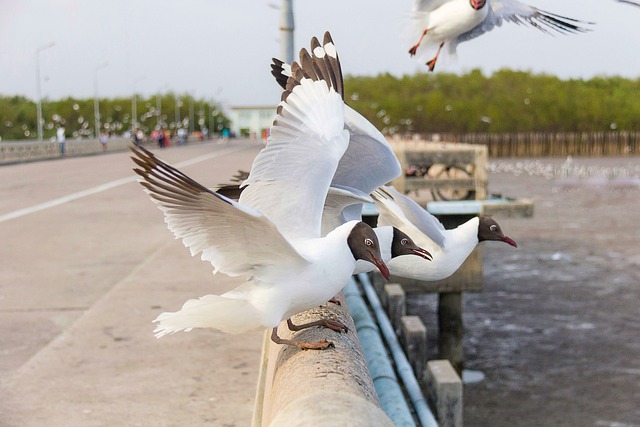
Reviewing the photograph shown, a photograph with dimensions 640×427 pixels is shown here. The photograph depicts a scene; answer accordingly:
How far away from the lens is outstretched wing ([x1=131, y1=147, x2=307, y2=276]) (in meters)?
3.04

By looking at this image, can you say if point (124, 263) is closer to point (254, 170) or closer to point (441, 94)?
point (254, 170)

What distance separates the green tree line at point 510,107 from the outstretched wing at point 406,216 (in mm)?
60108

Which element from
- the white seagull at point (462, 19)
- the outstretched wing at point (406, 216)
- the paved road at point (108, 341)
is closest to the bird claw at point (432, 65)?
the white seagull at point (462, 19)

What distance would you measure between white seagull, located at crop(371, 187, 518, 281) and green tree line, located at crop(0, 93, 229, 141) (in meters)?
79.5

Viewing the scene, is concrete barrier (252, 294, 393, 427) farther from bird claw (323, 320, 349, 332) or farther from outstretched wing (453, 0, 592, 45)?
outstretched wing (453, 0, 592, 45)

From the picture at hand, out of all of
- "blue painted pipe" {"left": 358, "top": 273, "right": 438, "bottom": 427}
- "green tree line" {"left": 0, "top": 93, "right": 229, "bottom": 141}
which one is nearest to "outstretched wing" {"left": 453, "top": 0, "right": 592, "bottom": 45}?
"blue painted pipe" {"left": 358, "top": 273, "right": 438, "bottom": 427}

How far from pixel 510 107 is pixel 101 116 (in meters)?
65.8

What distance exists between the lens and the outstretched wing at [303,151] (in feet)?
11.5

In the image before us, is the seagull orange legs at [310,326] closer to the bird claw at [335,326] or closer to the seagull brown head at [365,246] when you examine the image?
the bird claw at [335,326]

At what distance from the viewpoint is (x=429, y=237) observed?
13.6ft

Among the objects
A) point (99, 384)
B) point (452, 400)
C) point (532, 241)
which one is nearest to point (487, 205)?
point (452, 400)

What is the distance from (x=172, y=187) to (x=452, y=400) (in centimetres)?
293

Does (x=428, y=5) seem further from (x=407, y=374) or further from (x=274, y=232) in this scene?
(x=407, y=374)

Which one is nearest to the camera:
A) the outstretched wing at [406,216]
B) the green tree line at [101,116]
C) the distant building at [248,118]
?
the outstretched wing at [406,216]
